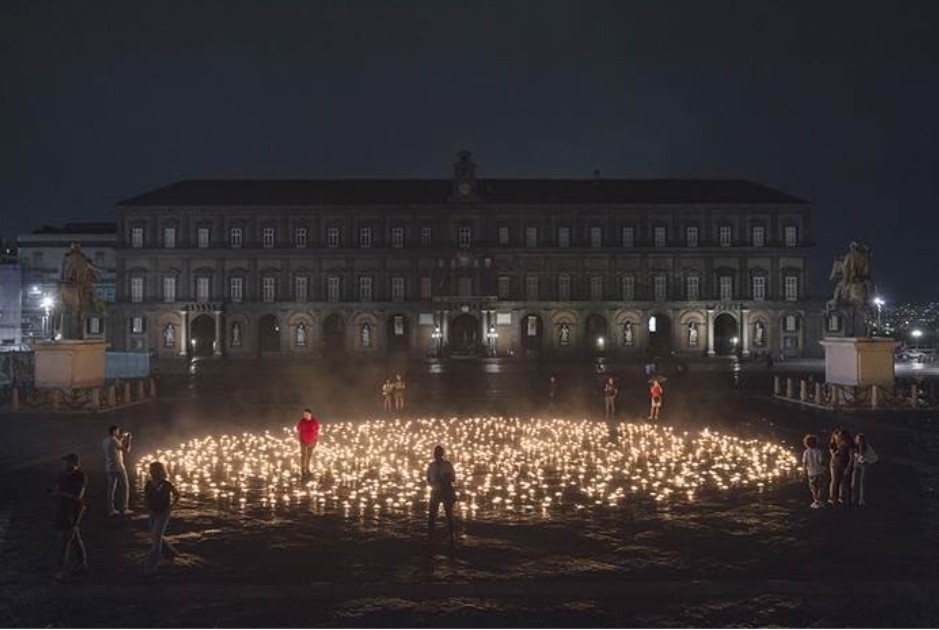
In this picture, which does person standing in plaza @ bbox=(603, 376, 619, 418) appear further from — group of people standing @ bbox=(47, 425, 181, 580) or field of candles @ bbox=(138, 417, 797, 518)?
group of people standing @ bbox=(47, 425, 181, 580)

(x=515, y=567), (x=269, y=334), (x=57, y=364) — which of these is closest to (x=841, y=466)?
(x=515, y=567)

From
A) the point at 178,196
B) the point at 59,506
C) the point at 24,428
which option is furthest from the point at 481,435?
the point at 178,196

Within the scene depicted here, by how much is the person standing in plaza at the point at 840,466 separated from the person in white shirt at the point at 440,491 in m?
5.66

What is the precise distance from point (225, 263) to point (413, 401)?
43.6 metres

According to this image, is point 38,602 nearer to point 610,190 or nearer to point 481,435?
point 481,435

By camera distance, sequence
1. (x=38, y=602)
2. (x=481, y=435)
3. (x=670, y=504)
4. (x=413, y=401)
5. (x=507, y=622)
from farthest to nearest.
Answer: (x=413, y=401), (x=481, y=435), (x=670, y=504), (x=38, y=602), (x=507, y=622)

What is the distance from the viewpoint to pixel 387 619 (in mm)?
7785

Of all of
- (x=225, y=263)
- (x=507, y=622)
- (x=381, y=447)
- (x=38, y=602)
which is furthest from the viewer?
(x=225, y=263)

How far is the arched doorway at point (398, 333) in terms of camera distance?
7000cm

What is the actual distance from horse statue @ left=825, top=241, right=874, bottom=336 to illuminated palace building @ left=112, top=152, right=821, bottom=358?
40.8m

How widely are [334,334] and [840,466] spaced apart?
60358 mm

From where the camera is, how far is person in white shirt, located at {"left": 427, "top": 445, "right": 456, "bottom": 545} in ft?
33.6

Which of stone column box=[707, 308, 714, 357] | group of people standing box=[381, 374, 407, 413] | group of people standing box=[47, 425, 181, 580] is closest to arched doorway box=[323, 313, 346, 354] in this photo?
stone column box=[707, 308, 714, 357]

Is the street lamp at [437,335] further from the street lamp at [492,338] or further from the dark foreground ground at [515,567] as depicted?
the dark foreground ground at [515,567]
